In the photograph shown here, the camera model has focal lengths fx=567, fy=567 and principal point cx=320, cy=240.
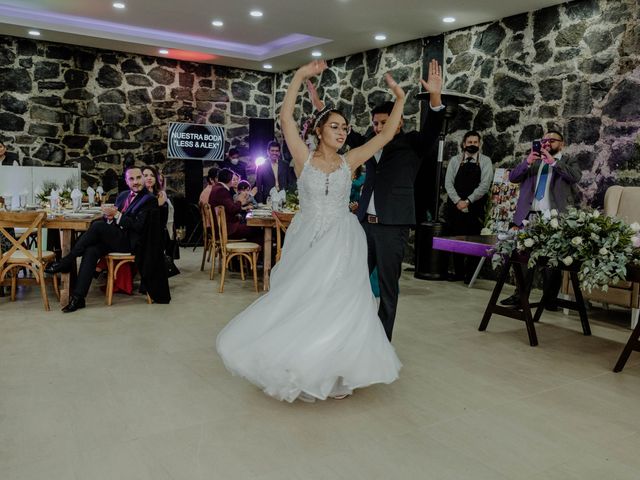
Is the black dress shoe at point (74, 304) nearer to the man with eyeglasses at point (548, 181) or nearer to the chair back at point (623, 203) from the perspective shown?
the man with eyeglasses at point (548, 181)

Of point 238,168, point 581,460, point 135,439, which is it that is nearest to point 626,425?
point 581,460

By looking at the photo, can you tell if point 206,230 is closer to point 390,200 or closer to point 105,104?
point 105,104

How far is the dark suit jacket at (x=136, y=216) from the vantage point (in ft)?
16.9

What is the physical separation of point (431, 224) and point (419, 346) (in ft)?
10.2

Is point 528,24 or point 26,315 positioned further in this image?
point 528,24

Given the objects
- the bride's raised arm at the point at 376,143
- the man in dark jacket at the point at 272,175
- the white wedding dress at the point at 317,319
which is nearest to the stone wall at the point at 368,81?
the man in dark jacket at the point at 272,175

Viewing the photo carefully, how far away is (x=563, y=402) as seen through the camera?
3.17 meters

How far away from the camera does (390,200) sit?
3514 millimetres

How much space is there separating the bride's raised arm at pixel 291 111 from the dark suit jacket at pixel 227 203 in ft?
10.9

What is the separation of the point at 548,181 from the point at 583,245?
5.34 ft

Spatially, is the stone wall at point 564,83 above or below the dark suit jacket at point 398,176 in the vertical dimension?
above

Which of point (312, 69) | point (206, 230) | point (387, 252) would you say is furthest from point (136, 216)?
point (312, 69)

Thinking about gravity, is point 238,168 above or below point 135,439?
above

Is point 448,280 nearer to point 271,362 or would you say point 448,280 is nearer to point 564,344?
point 564,344
